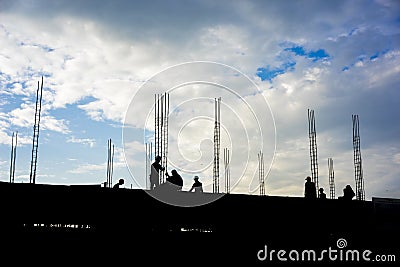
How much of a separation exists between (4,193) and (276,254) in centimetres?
802

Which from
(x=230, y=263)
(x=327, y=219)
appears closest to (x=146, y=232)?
(x=230, y=263)

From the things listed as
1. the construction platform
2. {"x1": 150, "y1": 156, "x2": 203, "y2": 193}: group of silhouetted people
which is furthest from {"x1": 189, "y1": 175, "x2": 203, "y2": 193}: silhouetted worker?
the construction platform

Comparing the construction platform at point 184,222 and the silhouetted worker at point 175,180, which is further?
the silhouetted worker at point 175,180

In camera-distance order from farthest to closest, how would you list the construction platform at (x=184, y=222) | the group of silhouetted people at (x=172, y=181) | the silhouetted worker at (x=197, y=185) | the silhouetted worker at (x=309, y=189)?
1. the silhouetted worker at (x=309, y=189)
2. the silhouetted worker at (x=197, y=185)
3. the group of silhouetted people at (x=172, y=181)
4. the construction platform at (x=184, y=222)

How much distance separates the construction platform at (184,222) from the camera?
12344 millimetres

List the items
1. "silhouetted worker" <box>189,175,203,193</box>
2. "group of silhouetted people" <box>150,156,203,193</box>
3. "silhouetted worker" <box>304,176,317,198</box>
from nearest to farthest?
"group of silhouetted people" <box>150,156,203,193</box>
"silhouetted worker" <box>189,175,203,193</box>
"silhouetted worker" <box>304,176,317,198</box>

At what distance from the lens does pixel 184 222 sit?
44.6ft

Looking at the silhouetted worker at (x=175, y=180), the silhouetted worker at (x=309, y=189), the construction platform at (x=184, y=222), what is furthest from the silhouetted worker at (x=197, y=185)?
the silhouetted worker at (x=309, y=189)

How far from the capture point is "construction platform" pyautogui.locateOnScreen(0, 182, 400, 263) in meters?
12.3

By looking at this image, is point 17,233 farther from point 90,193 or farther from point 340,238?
point 340,238

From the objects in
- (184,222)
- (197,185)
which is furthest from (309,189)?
(184,222)

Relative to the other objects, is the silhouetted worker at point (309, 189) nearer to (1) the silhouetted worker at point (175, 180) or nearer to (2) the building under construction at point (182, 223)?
(2) the building under construction at point (182, 223)

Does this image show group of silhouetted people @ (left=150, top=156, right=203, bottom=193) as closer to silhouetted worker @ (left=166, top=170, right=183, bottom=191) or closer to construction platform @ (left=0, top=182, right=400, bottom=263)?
silhouetted worker @ (left=166, top=170, right=183, bottom=191)

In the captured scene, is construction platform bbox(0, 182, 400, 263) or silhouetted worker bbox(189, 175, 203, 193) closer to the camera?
construction platform bbox(0, 182, 400, 263)
